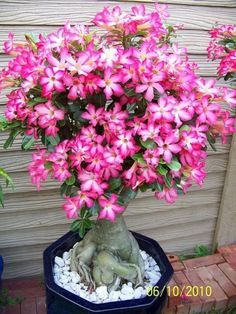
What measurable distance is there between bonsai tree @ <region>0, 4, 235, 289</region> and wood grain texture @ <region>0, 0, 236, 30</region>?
1.43ft

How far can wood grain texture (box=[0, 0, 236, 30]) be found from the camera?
4.82 feet

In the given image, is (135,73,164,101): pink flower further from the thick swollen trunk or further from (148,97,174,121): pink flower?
the thick swollen trunk

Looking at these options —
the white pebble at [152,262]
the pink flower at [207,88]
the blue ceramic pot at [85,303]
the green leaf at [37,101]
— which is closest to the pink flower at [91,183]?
the green leaf at [37,101]

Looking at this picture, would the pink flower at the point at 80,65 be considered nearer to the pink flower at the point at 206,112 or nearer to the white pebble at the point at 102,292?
the pink flower at the point at 206,112

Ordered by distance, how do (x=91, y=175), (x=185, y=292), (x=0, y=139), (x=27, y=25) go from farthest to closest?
(x=185, y=292), (x=0, y=139), (x=27, y=25), (x=91, y=175)

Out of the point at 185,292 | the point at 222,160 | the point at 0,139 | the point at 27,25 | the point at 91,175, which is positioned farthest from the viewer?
the point at 222,160

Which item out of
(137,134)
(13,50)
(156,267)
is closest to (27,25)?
(13,50)

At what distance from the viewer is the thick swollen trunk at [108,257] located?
137cm

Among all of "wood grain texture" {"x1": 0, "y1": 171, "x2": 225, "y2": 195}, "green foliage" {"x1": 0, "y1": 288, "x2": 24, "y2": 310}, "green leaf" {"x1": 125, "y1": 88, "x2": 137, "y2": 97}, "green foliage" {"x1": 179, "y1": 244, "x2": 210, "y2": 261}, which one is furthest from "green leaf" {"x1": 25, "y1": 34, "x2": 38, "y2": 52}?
"green foliage" {"x1": 179, "y1": 244, "x2": 210, "y2": 261}

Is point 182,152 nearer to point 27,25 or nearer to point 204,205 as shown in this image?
point 27,25

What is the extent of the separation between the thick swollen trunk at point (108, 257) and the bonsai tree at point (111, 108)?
32 centimetres

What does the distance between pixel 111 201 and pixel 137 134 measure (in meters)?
0.19

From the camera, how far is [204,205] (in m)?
2.08

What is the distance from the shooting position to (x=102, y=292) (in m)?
1.36
